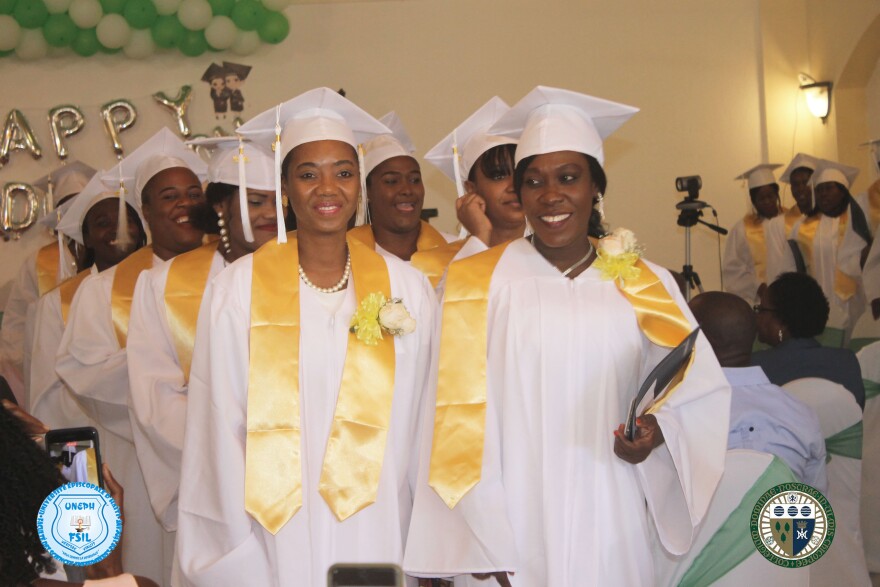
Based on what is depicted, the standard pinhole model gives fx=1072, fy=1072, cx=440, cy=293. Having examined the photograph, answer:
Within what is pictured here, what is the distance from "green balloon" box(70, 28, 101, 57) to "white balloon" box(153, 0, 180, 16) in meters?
0.65

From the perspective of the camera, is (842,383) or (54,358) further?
(54,358)

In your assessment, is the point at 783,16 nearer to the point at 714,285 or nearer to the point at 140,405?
the point at 714,285

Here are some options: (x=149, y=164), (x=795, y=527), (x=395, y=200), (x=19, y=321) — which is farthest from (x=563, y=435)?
(x=19, y=321)

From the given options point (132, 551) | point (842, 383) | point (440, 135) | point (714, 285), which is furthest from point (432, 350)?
point (714, 285)

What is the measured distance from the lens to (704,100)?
32.7 feet

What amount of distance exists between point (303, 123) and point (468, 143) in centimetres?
133

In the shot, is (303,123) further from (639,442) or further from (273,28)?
(273,28)

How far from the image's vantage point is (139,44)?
9.17 m

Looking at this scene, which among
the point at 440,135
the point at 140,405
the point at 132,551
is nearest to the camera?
the point at 140,405

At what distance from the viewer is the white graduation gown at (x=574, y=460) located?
3.03 metres

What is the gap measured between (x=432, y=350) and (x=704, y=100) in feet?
24.4

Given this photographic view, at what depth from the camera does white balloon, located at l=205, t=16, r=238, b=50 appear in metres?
9.02

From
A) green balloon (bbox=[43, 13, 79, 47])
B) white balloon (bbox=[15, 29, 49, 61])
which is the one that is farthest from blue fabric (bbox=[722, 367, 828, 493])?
white balloon (bbox=[15, 29, 49, 61])

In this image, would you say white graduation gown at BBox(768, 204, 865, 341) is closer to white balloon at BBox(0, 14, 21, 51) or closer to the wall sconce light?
the wall sconce light
